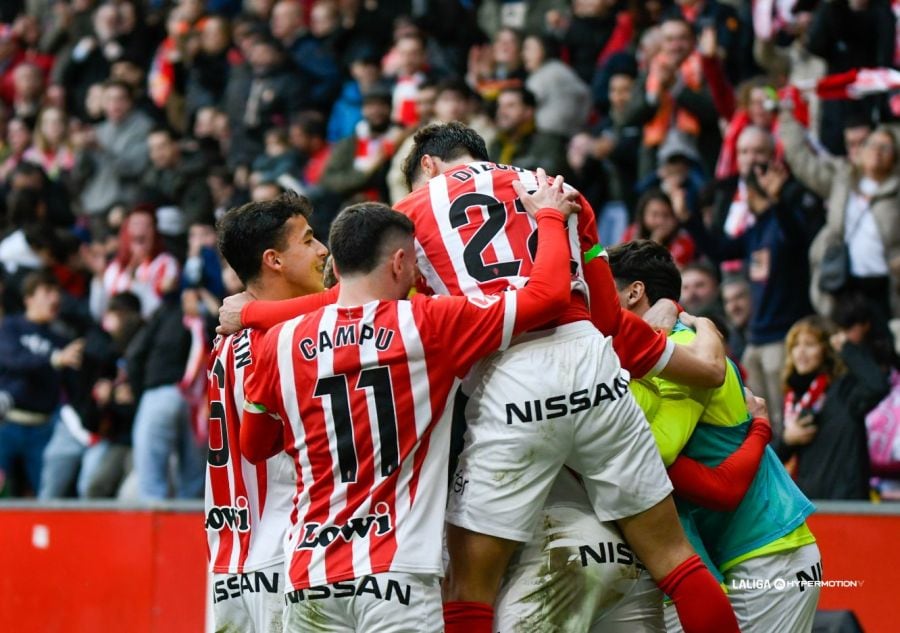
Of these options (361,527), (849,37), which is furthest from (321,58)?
(361,527)

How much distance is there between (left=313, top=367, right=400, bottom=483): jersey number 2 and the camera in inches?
200

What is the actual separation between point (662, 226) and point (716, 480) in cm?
479

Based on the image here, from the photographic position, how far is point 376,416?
5.09 meters

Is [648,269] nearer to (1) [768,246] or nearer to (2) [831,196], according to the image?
(1) [768,246]

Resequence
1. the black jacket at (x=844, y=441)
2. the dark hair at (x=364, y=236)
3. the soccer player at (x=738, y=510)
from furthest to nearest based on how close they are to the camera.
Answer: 1. the black jacket at (x=844, y=441)
2. the soccer player at (x=738, y=510)
3. the dark hair at (x=364, y=236)

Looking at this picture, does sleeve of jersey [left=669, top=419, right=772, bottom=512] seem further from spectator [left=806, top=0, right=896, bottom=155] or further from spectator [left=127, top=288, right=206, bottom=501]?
spectator [left=127, top=288, right=206, bottom=501]

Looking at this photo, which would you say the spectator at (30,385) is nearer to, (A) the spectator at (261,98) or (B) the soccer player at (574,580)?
(A) the spectator at (261,98)

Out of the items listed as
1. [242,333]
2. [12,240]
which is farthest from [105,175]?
[242,333]

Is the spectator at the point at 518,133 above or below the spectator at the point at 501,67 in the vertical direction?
below

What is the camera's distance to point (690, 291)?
32.4ft

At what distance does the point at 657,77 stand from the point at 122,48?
7.92 m

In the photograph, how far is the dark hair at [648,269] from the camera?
240 inches

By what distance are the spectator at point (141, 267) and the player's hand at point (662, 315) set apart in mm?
7484

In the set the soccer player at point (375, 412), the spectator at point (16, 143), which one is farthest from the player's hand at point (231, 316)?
the spectator at point (16, 143)
